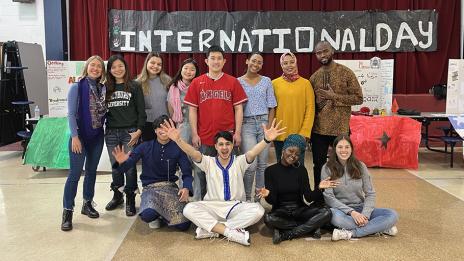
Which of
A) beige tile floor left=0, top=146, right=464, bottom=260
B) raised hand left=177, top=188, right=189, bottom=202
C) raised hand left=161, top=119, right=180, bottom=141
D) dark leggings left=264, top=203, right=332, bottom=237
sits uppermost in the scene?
raised hand left=161, top=119, right=180, bottom=141

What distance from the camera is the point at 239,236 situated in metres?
2.72

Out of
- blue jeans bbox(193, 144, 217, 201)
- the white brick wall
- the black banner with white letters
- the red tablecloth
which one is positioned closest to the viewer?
blue jeans bbox(193, 144, 217, 201)

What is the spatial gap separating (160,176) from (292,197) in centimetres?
102

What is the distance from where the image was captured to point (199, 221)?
2.80 metres

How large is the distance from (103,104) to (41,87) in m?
3.87

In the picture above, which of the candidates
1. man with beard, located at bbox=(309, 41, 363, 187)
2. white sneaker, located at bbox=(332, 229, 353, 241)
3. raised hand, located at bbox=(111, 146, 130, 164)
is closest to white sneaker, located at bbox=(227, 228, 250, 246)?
white sneaker, located at bbox=(332, 229, 353, 241)

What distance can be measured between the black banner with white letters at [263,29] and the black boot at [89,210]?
148 inches

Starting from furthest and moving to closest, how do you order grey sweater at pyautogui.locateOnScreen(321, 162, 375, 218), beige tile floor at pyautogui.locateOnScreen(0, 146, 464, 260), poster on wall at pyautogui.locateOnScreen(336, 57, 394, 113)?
poster on wall at pyautogui.locateOnScreen(336, 57, 394, 113), grey sweater at pyautogui.locateOnScreen(321, 162, 375, 218), beige tile floor at pyautogui.locateOnScreen(0, 146, 464, 260)

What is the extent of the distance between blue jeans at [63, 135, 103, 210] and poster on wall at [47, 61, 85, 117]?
218 cm

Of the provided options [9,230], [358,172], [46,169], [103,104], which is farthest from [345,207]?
[46,169]

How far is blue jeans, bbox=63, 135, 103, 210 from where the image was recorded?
9.89 feet

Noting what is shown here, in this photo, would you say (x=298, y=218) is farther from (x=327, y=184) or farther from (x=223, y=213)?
(x=223, y=213)

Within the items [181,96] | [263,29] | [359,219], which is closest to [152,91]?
[181,96]

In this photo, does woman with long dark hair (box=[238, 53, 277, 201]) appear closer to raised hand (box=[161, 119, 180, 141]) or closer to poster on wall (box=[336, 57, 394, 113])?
raised hand (box=[161, 119, 180, 141])
